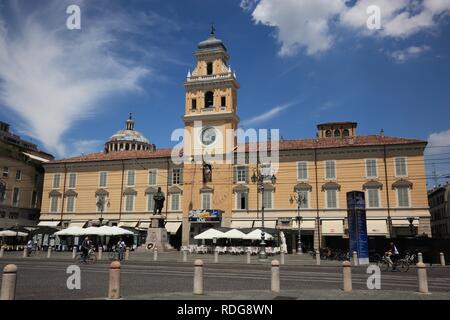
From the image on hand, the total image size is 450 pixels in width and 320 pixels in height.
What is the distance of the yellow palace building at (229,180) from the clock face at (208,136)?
0.12 meters

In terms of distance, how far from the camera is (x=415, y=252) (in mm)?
29328

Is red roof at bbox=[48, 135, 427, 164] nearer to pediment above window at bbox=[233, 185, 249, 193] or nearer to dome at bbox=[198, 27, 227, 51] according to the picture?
pediment above window at bbox=[233, 185, 249, 193]

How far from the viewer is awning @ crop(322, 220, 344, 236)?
40.7m

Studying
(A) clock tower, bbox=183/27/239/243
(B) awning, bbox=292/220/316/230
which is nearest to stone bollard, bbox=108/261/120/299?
(B) awning, bbox=292/220/316/230

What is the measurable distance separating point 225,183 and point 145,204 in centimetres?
995

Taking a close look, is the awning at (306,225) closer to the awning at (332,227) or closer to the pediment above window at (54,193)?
the awning at (332,227)

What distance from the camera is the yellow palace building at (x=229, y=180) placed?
4088 cm

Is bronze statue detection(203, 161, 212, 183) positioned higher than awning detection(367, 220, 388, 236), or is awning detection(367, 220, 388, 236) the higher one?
bronze statue detection(203, 161, 212, 183)

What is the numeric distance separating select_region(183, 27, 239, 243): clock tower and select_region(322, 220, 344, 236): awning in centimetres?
1032

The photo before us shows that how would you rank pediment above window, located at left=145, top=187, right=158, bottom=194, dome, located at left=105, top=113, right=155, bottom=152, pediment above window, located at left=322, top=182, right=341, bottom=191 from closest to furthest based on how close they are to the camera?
pediment above window, located at left=322, top=182, right=341, bottom=191 → pediment above window, located at left=145, top=187, right=158, bottom=194 → dome, located at left=105, top=113, right=155, bottom=152

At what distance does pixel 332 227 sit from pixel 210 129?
1752 cm

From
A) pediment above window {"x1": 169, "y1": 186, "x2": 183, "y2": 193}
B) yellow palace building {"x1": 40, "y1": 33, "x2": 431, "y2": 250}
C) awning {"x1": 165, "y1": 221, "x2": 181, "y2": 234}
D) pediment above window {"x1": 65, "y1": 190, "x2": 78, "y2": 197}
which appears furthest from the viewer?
pediment above window {"x1": 65, "y1": 190, "x2": 78, "y2": 197}
